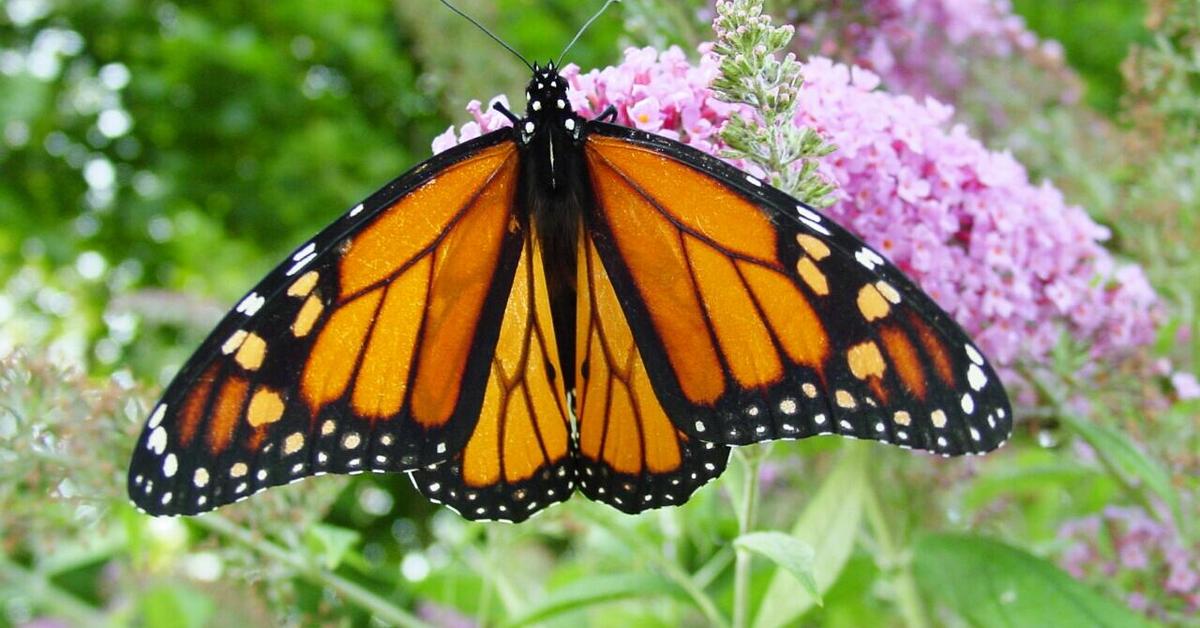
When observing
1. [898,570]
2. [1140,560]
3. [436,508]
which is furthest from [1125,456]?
[436,508]

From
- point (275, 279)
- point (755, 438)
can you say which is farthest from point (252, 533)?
point (755, 438)

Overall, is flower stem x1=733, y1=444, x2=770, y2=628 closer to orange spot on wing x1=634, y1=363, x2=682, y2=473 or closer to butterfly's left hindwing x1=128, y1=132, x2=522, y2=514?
orange spot on wing x1=634, y1=363, x2=682, y2=473

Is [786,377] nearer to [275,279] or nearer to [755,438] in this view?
[755,438]

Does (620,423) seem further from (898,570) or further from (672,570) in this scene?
(898,570)

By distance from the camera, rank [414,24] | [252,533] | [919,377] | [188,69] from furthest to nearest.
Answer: [188,69] → [414,24] → [252,533] → [919,377]

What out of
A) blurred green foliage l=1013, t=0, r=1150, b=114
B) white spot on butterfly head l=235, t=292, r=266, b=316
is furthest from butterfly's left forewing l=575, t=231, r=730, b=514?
blurred green foliage l=1013, t=0, r=1150, b=114
